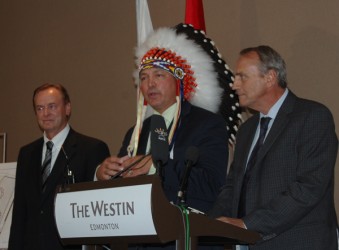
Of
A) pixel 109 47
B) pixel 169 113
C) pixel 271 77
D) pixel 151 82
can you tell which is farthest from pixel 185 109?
pixel 109 47

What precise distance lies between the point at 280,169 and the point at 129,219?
35.9 inches

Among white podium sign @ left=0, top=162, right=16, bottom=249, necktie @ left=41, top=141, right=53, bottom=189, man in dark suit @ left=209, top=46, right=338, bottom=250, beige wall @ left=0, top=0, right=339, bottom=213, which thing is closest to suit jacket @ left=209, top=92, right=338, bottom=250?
man in dark suit @ left=209, top=46, right=338, bottom=250

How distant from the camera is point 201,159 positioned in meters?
3.01

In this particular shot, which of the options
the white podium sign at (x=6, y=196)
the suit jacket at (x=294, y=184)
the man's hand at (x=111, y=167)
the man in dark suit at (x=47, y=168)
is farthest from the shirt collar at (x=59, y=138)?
the suit jacket at (x=294, y=184)

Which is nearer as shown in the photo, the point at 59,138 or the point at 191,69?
the point at 191,69

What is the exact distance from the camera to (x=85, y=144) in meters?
4.09

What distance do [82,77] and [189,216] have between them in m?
4.00

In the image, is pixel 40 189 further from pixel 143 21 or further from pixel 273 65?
pixel 273 65

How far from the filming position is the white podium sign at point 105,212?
2.04m

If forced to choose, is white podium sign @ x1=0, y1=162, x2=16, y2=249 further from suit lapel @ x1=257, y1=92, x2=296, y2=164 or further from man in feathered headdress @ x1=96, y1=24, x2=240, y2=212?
suit lapel @ x1=257, y1=92, x2=296, y2=164

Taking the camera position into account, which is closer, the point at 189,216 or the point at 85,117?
the point at 189,216

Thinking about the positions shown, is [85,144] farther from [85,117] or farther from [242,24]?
[85,117]

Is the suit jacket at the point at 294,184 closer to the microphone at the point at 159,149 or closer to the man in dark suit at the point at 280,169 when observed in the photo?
the man in dark suit at the point at 280,169

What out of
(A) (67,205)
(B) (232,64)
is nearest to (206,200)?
(A) (67,205)
